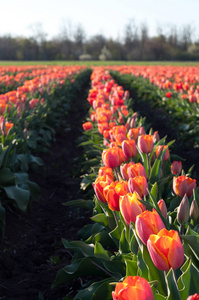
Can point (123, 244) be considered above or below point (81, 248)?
above

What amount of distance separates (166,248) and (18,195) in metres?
2.89

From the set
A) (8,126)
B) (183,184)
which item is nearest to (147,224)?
(183,184)

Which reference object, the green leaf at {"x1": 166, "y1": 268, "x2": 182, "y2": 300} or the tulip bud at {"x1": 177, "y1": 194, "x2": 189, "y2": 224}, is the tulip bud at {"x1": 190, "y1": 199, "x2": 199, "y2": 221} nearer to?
the tulip bud at {"x1": 177, "y1": 194, "x2": 189, "y2": 224}

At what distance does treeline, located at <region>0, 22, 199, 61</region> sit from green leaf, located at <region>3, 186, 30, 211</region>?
6947 cm

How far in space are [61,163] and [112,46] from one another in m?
80.6

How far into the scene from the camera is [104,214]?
253cm

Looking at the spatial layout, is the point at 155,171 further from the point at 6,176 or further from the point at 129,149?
the point at 6,176

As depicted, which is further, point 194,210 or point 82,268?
point 82,268

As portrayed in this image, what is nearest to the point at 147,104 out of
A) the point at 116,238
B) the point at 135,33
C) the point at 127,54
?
the point at 116,238

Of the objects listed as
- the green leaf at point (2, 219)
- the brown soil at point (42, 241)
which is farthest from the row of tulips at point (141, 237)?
the green leaf at point (2, 219)

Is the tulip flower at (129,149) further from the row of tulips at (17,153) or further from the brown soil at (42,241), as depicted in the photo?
the row of tulips at (17,153)

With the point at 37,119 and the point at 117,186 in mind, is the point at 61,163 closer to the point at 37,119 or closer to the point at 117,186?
the point at 37,119

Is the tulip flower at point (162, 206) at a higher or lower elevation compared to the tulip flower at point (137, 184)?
lower

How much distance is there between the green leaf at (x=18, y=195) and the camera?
3863 millimetres
